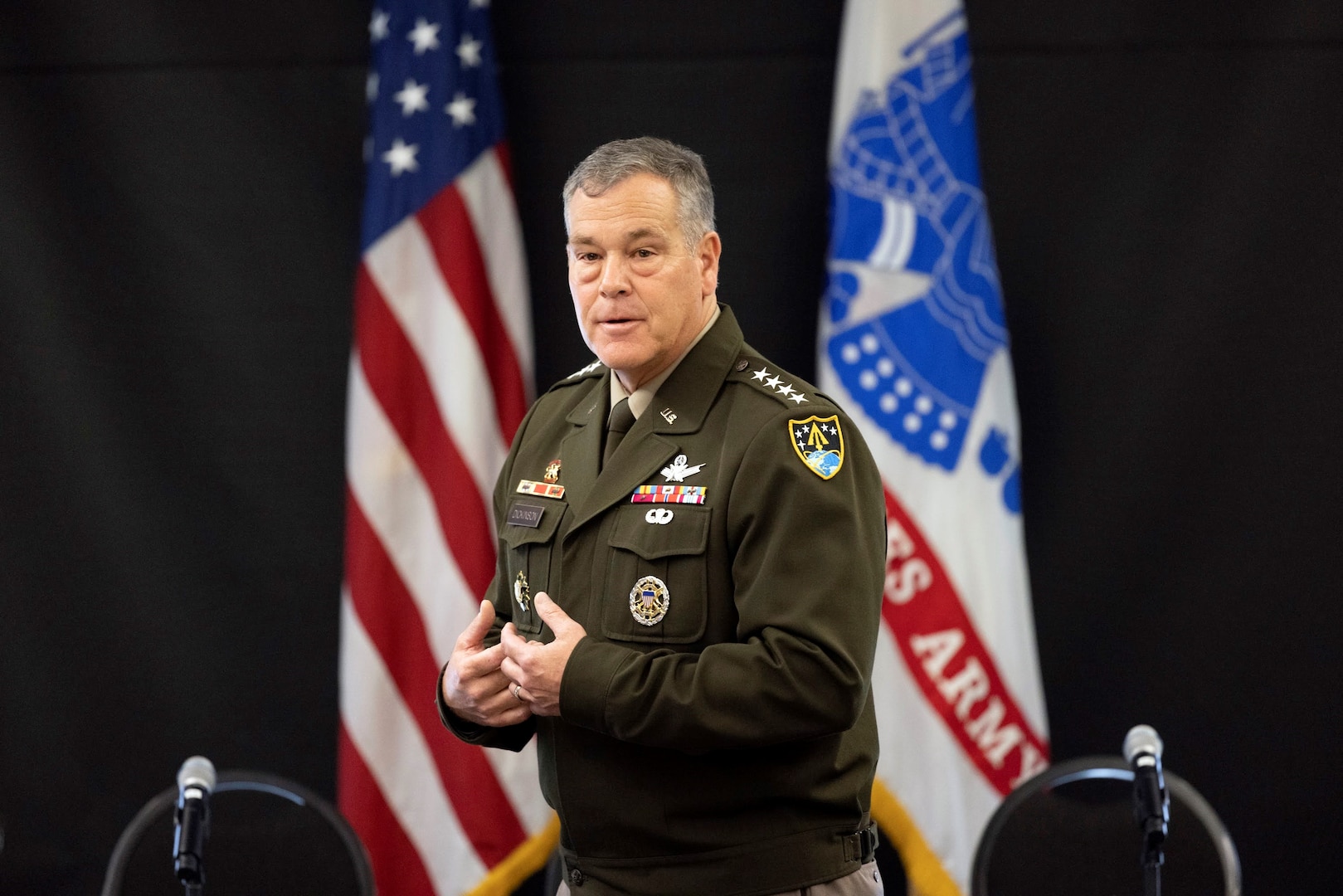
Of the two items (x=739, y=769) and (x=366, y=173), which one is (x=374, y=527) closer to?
(x=366, y=173)

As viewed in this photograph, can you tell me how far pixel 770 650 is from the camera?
1.32 m

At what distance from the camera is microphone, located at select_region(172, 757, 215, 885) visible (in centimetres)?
161

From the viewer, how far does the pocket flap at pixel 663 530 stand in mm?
1401

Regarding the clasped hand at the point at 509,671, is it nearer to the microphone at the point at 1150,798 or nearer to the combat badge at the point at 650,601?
the combat badge at the point at 650,601

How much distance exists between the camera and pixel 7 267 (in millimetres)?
2893

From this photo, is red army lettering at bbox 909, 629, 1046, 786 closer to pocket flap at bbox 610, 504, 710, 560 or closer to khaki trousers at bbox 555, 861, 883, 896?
khaki trousers at bbox 555, 861, 883, 896

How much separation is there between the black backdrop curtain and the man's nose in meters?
1.50

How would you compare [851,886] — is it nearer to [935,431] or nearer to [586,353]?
[935,431]

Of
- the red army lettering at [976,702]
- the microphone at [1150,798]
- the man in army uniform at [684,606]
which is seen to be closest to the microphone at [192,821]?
the man in army uniform at [684,606]

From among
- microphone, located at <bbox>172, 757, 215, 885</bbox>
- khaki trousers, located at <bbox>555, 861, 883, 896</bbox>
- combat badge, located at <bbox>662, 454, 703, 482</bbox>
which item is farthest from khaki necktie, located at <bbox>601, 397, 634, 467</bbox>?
microphone, located at <bbox>172, 757, 215, 885</bbox>

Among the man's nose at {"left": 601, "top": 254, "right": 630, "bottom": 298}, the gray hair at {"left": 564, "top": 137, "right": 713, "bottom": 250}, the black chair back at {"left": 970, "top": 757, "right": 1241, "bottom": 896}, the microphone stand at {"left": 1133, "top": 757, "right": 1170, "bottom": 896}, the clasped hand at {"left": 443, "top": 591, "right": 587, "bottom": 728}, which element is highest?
the gray hair at {"left": 564, "top": 137, "right": 713, "bottom": 250}

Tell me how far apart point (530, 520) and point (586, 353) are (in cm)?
144

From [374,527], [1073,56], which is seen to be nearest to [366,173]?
[374,527]

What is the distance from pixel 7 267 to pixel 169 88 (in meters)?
0.55
